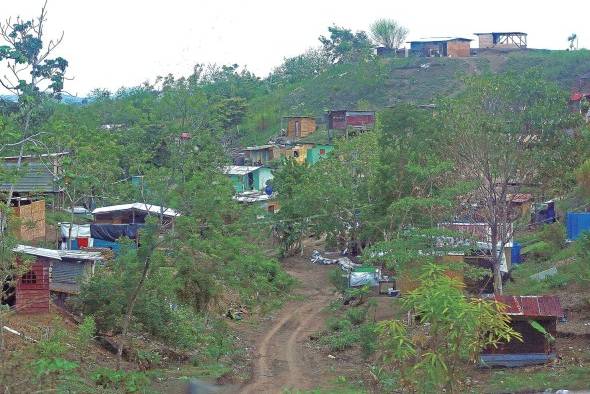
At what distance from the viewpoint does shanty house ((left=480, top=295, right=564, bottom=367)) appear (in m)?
16.7

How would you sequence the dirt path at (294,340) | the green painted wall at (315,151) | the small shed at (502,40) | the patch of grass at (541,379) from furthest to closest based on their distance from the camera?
1. the small shed at (502,40)
2. the green painted wall at (315,151)
3. the dirt path at (294,340)
4. the patch of grass at (541,379)

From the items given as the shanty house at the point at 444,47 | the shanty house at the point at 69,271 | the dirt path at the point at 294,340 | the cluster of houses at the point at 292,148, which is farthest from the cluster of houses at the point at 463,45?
the shanty house at the point at 69,271

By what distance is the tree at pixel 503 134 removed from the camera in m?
20.4

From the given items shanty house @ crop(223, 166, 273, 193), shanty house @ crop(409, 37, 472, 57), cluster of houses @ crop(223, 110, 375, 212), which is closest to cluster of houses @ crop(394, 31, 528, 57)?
shanty house @ crop(409, 37, 472, 57)

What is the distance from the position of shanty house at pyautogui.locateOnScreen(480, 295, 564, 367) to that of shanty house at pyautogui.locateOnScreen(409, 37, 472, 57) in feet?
152

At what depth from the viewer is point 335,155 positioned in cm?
3316

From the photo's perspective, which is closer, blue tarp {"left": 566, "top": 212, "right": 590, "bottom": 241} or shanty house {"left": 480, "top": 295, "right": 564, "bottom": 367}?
shanty house {"left": 480, "top": 295, "right": 564, "bottom": 367}

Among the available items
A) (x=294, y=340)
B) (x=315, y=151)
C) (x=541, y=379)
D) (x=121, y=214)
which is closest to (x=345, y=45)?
(x=315, y=151)

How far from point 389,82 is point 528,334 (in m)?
43.4

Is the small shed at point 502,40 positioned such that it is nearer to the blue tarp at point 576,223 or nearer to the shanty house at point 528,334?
the blue tarp at point 576,223

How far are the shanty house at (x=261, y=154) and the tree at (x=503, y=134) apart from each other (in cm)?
2541

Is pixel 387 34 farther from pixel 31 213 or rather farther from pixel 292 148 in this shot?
pixel 31 213

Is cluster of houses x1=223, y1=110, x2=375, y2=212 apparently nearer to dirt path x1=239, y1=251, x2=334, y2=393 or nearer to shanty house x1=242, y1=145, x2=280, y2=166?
shanty house x1=242, y1=145, x2=280, y2=166

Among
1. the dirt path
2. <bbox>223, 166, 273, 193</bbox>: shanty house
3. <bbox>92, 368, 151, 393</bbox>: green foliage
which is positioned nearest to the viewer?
<bbox>92, 368, 151, 393</bbox>: green foliage
